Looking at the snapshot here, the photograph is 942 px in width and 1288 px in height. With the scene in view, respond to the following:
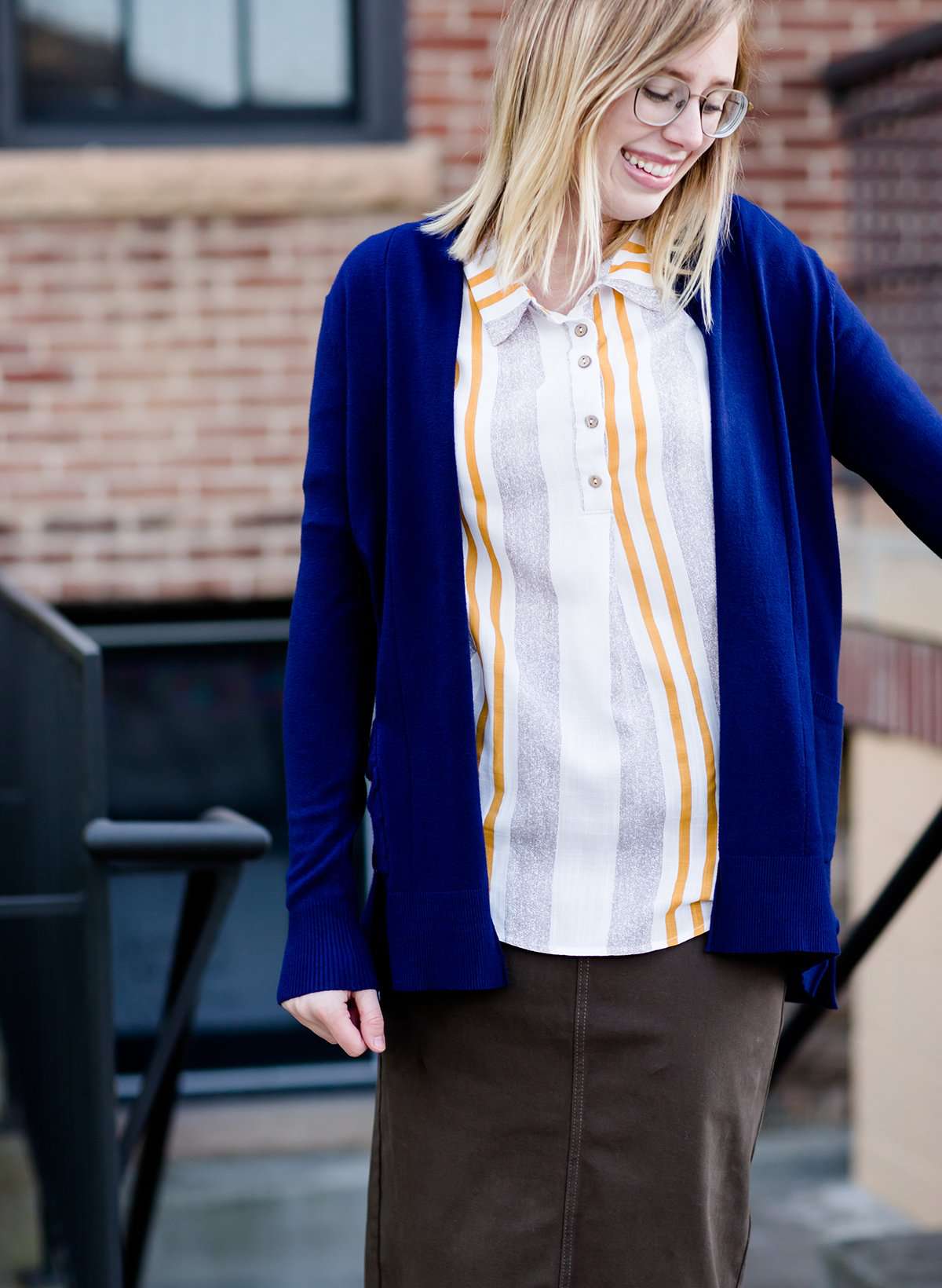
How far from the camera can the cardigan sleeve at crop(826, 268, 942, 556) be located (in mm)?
1541

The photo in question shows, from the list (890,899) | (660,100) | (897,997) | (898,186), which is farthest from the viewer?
(898,186)

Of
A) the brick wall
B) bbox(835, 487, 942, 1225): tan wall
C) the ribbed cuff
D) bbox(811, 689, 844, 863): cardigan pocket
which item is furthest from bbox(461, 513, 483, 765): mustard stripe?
the brick wall

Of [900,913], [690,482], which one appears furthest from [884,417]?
[900,913]

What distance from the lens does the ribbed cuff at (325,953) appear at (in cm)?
154

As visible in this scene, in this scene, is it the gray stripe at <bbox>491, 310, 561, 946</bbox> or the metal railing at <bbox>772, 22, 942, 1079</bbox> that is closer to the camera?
the gray stripe at <bbox>491, 310, 561, 946</bbox>

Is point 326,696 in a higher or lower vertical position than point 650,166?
lower

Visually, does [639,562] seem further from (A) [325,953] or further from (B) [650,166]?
(A) [325,953]

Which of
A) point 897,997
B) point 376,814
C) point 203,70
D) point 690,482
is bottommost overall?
point 897,997

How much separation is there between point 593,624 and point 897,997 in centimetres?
306

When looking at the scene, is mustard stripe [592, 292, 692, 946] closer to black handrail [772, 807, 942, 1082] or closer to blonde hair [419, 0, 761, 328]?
blonde hair [419, 0, 761, 328]

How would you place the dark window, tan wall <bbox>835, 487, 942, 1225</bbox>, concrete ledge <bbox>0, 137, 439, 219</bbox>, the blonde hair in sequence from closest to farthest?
1. the blonde hair
2. tan wall <bbox>835, 487, 942, 1225</bbox>
3. concrete ledge <bbox>0, 137, 439, 219</bbox>
4. the dark window

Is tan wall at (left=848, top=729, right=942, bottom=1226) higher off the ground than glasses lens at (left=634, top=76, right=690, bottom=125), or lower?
lower

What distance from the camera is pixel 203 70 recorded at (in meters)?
4.57

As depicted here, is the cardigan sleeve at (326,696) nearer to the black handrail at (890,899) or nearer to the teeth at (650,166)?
the teeth at (650,166)
